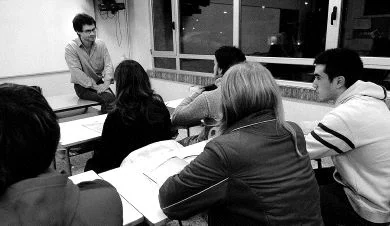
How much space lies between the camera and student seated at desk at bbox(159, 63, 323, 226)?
917 millimetres

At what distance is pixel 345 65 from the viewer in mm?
1539

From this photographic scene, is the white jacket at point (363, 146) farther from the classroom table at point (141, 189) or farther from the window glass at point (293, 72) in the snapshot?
the window glass at point (293, 72)

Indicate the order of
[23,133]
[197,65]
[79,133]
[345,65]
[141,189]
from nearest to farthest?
[23,133], [141,189], [345,65], [79,133], [197,65]

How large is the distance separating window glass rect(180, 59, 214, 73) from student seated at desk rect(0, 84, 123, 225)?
3.50 metres

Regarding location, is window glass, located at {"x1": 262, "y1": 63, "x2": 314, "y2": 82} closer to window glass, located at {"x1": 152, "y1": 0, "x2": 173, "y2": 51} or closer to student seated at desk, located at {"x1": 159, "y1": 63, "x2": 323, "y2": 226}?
window glass, located at {"x1": 152, "y1": 0, "x2": 173, "y2": 51}

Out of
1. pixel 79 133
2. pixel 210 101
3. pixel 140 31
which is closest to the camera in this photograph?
pixel 210 101

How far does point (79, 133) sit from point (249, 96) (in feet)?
4.76

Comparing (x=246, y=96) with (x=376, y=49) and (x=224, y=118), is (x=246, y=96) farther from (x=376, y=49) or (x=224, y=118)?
(x=376, y=49)

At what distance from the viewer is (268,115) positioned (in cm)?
100

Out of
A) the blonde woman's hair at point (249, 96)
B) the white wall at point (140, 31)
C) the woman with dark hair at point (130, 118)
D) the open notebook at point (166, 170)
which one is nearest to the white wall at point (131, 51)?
the white wall at point (140, 31)

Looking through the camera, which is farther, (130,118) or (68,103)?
(68,103)

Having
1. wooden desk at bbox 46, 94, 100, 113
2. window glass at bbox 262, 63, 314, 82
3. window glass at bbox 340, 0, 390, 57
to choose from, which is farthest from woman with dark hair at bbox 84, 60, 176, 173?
window glass at bbox 340, 0, 390, 57

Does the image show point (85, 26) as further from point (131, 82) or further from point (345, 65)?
point (345, 65)

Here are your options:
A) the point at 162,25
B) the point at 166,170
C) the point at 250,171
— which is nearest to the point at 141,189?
the point at 166,170
